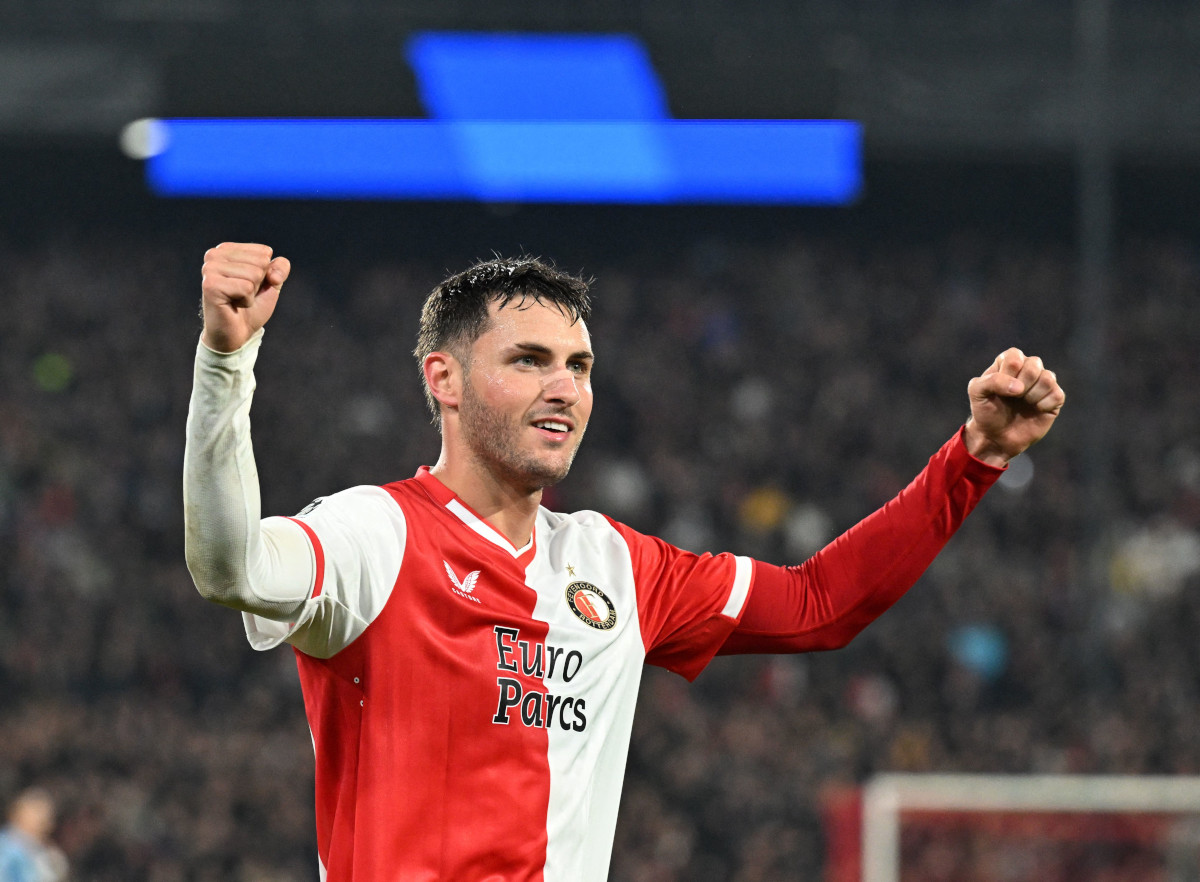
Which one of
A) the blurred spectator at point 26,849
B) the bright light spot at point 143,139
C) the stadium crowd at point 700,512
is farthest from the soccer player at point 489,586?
the bright light spot at point 143,139

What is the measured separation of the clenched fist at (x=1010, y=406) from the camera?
2445mm

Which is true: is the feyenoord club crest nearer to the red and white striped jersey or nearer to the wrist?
the red and white striped jersey

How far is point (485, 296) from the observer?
2418 mm

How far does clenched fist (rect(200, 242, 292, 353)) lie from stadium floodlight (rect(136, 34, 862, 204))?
10.6 meters

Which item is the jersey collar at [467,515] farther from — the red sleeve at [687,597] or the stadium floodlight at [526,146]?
the stadium floodlight at [526,146]

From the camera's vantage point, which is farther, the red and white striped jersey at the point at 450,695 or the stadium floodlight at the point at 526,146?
the stadium floodlight at the point at 526,146

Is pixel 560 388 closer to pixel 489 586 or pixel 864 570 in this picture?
pixel 489 586

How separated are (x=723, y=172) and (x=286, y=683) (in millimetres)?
6722

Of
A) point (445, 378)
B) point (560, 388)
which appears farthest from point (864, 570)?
point (445, 378)

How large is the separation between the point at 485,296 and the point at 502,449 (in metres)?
0.26

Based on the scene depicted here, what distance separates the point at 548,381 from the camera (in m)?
2.34

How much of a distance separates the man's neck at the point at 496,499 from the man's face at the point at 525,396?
16 millimetres

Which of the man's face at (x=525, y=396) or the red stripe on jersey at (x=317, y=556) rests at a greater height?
the man's face at (x=525, y=396)

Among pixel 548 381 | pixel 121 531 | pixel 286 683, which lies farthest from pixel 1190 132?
pixel 548 381
